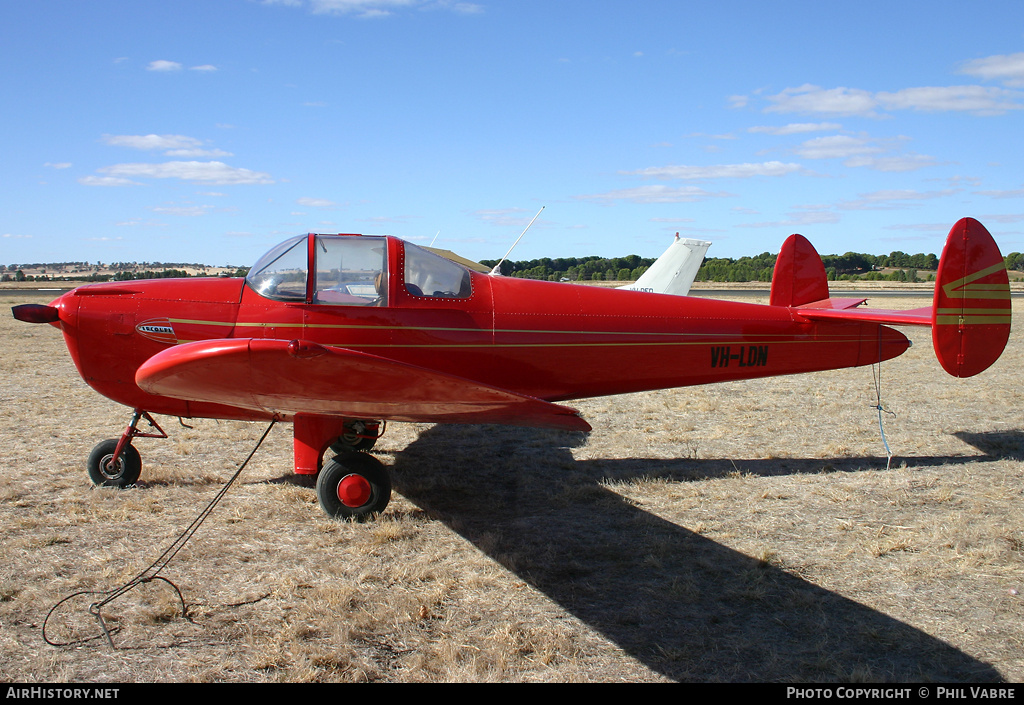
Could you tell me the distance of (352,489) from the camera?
490 centimetres

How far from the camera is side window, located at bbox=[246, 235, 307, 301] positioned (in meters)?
4.82

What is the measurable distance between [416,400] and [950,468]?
537 cm

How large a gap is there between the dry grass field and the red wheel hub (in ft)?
0.63

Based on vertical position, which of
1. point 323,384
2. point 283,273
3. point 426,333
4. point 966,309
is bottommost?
point 323,384

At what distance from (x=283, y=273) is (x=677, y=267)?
11.5 meters

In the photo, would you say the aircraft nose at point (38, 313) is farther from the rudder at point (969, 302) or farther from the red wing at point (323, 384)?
the rudder at point (969, 302)

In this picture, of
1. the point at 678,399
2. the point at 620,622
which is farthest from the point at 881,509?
the point at 678,399

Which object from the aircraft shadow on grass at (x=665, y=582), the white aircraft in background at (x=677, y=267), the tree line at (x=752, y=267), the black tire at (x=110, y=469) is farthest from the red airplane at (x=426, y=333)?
the tree line at (x=752, y=267)

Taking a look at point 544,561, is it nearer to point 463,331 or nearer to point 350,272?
point 463,331

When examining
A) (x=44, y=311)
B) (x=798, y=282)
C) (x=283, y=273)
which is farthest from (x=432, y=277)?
(x=798, y=282)

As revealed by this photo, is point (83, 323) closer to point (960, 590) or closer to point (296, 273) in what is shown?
point (296, 273)

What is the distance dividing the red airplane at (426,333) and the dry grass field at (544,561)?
28.0 inches

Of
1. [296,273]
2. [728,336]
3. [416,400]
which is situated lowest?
[416,400]

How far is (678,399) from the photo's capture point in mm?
9828
